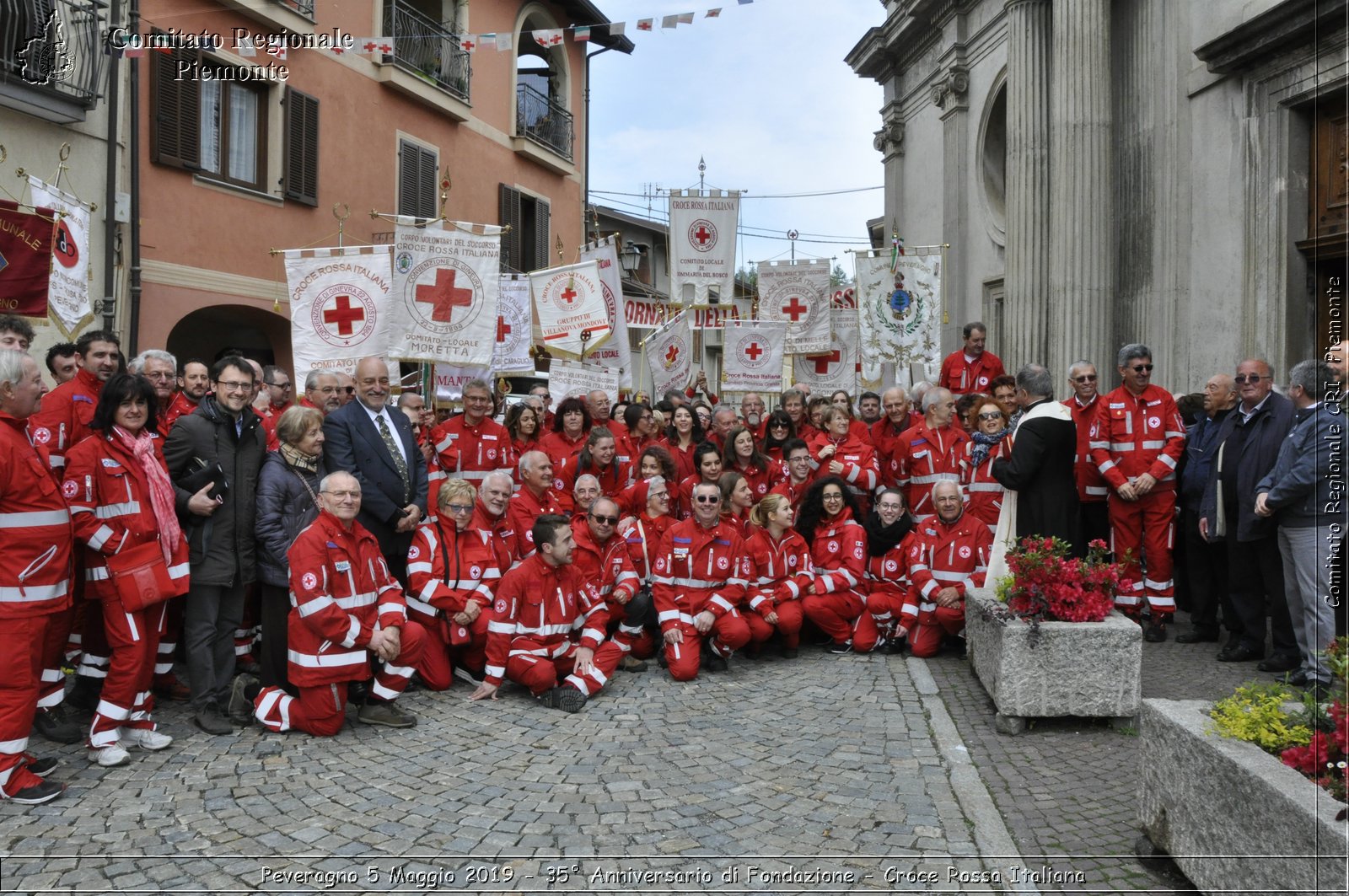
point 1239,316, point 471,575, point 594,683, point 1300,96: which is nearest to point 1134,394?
point 1239,316

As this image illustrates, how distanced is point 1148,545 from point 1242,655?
1.06 meters

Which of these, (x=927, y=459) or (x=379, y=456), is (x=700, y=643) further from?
(x=927, y=459)

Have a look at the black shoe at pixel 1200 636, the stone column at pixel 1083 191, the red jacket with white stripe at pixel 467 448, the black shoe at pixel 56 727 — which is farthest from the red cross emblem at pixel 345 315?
the stone column at pixel 1083 191

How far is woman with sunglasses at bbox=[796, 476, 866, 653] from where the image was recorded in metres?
7.76

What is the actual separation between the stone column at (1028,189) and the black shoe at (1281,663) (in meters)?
6.43

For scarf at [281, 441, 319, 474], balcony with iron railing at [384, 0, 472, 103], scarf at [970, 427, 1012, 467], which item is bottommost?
scarf at [281, 441, 319, 474]

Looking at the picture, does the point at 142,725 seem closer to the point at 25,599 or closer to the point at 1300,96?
the point at 25,599

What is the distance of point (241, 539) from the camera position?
5.88m

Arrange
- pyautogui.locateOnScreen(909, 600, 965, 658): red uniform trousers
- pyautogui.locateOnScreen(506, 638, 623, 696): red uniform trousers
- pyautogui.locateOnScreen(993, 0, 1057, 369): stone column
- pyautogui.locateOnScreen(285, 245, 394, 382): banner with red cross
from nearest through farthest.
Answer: pyautogui.locateOnScreen(506, 638, 623, 696): red uniform trousers < pyautogui.locateOnScreen(909, 600, 965, 658): red uniform trousers < pyautogui.locateOnScreen(285, 245, 394, 382): banner with red cross < pyautogui.locateOnScreen(993, 0, 1057, 369): stone column

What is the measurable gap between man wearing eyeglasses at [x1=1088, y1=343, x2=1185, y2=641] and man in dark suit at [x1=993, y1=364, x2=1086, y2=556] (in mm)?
1144

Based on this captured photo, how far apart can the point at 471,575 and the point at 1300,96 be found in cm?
882

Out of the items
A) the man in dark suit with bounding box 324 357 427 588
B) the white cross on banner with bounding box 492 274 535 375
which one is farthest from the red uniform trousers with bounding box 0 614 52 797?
the white cross on banner with bounding box 492 274 535 375

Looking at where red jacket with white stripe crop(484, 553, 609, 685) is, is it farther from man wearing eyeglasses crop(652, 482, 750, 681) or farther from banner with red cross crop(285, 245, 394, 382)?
banner with red cross crop(285, 245, 394, 382)

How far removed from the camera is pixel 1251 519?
6621 mm
